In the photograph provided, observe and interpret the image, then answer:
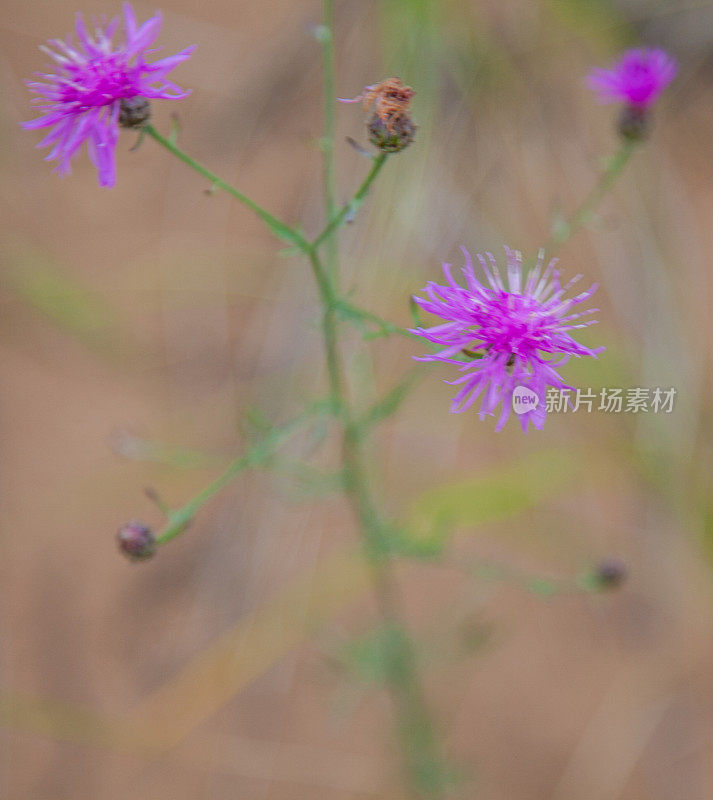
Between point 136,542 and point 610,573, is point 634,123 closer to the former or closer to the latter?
point 610,573

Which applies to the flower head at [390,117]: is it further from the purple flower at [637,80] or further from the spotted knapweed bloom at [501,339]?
the purple flower at [637,80]

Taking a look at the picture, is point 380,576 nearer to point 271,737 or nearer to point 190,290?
point 271,737

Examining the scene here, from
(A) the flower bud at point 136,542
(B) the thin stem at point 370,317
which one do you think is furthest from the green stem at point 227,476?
(B) the thin stem at point 370,317

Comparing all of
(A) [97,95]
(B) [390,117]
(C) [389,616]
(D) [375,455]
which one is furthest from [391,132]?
(D) [375,455]

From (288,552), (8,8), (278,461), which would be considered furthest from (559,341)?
(8,8)

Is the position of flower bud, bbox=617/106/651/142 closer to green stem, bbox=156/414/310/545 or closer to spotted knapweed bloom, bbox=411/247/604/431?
spotted knapweed bloom, bbox=411/247/604/431

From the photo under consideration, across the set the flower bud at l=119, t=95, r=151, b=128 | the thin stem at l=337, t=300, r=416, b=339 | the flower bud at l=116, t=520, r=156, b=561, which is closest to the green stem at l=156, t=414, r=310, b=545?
the flower bud at l=116, t=520, r=156, b=561
